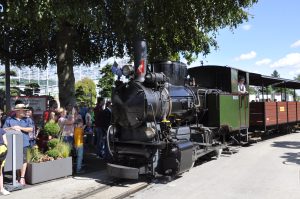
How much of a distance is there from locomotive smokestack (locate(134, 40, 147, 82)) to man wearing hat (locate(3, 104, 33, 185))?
2.49 m

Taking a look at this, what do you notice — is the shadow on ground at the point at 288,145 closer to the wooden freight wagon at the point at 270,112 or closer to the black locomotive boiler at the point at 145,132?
the wooden freight wagon at the point at 270,112

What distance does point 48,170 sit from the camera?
8.73m

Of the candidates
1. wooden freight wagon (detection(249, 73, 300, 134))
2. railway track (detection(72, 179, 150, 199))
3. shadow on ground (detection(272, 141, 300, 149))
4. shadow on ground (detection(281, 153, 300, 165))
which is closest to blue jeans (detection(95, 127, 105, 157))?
railway track (detection(72, 179, 150, 199))

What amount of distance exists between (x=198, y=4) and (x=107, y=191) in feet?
27.3

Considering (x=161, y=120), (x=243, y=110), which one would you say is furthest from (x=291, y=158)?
(x=161, y=120)

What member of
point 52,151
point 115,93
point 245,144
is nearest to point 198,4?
point 245,144

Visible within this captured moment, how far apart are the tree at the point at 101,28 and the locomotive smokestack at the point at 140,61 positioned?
2315 mm

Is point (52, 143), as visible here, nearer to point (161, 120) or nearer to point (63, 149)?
point (63, 149)

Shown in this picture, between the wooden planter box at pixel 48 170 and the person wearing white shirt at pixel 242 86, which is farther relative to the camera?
the person wearing white shirt at pixel 242 86

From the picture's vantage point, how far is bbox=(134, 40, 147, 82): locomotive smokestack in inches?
352

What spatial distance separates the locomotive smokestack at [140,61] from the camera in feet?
29.4

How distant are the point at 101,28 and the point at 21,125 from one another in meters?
4.98

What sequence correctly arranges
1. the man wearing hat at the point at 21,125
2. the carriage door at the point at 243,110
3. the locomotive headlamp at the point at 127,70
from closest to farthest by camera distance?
1. the man wearing hat at the point at 21,125
2. the locomotive headlamp at the point at 127,70
3. the carriage door at the point at 243,110

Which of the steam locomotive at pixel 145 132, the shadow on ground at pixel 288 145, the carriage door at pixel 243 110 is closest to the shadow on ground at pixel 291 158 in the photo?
the carriage door at pixel 243 110
